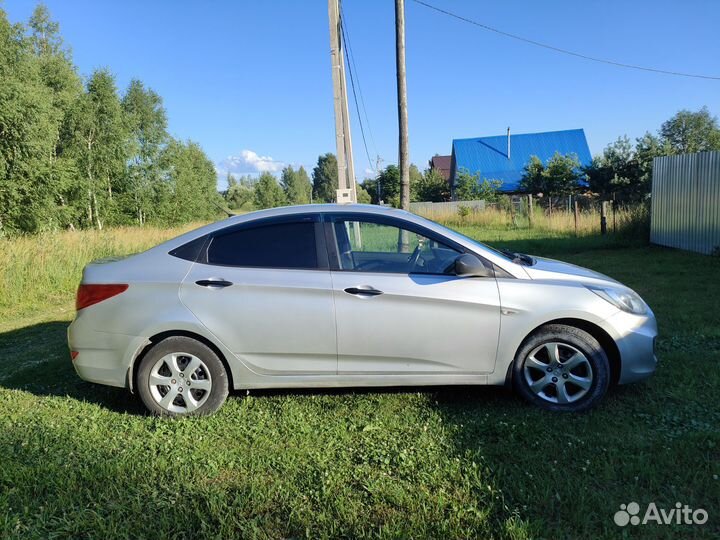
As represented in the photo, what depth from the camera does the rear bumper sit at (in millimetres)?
3705

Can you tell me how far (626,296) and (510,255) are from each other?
0.96 m

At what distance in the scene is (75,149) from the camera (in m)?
28.9

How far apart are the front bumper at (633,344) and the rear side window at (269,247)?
2.34 metres

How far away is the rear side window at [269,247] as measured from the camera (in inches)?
149

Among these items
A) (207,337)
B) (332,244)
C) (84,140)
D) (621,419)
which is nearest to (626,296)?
(621,419)

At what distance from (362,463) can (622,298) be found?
236 cm

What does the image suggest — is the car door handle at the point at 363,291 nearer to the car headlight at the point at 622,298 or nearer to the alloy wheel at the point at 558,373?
the alloy wheel at the point at 558,373

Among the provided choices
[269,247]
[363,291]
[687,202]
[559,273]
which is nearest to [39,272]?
[269,247]

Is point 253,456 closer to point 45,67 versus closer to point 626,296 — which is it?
point 626,296

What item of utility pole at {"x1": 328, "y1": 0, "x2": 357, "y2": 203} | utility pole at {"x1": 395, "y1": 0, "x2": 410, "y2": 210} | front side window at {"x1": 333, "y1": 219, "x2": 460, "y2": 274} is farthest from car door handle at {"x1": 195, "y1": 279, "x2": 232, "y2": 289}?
utility pole at {"x1": 395, "y1": 0, "x2": 410, "y2": 210}

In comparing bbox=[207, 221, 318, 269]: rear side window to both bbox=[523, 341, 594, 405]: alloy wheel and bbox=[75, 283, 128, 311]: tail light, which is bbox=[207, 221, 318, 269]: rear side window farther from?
bbox=[523, 341, 594, 405]: alloy wheel

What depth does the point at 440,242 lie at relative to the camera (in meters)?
3.81

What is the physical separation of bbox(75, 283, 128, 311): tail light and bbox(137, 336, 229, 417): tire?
528 millimetres

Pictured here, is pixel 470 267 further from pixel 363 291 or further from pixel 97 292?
pixel 97 292
